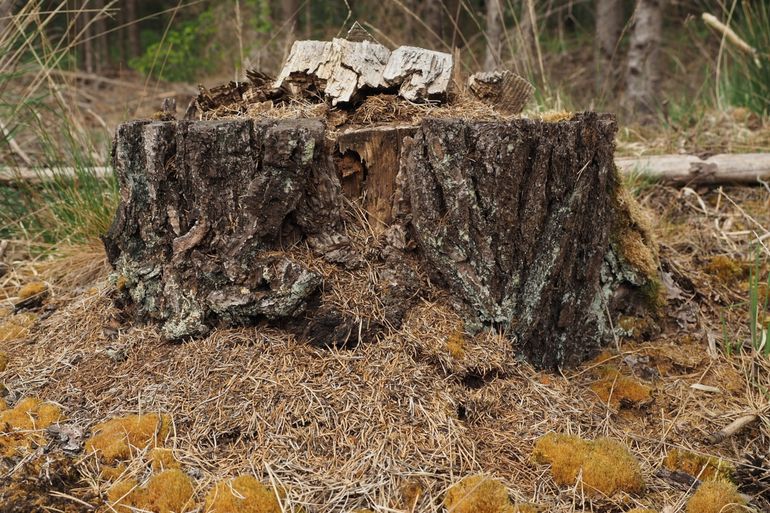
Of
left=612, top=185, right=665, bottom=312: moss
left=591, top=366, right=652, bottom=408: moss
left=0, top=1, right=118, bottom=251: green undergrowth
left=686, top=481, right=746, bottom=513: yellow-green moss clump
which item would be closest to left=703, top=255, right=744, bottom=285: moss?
left=612, top=185, right=665, bottom=312: moss

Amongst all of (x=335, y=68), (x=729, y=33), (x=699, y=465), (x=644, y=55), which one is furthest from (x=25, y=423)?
(x=644, y=55)

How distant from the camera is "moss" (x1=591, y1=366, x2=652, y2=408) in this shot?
2658 mm

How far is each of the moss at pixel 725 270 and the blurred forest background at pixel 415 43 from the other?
150cm

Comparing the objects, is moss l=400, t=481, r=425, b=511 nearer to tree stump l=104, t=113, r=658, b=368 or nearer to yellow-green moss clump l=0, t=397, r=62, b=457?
tree stump l=104, t=113, r=658, b=368

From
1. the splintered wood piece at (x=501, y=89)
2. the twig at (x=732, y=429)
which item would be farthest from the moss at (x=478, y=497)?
the splintered wood piece at (x=501, y=89)

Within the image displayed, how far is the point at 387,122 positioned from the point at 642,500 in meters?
1.74

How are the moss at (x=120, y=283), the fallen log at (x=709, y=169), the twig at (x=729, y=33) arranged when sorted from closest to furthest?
the moss at (x=120, y=283) < the fallen log at (x=709, y=169) < the twig at (x=729, y=33)

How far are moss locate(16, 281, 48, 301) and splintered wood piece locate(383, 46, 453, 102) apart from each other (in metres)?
2.13

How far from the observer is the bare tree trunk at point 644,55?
21.7 feet

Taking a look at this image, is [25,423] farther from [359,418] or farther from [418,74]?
[418,74]

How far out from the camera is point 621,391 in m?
2.69

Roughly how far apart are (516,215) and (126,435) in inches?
62.3

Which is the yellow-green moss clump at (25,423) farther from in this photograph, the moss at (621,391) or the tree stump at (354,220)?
the moss at (621,391)

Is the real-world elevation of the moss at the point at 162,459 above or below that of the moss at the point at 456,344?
below
